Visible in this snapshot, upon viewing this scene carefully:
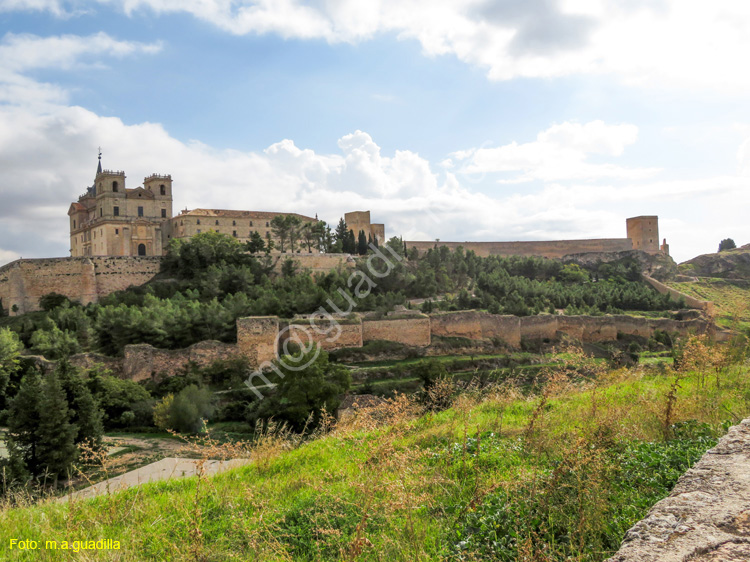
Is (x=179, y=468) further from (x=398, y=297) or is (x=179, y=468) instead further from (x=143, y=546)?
(x=398, y=297)

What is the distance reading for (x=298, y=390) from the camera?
1519cm

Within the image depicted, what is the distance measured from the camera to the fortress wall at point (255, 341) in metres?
20.9

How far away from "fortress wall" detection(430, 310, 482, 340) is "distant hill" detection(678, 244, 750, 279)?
33.8m

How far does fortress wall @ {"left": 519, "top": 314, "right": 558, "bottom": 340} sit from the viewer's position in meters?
28.9

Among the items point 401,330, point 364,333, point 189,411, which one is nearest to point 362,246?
point 401,330

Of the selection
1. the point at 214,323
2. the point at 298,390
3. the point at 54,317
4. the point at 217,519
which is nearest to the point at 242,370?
the point at 214,323

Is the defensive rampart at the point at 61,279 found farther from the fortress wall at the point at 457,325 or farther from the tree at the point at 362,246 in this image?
the fortress wall at the point at 457,325

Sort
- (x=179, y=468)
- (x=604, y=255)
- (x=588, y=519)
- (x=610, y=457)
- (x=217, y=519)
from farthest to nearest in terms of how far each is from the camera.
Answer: (x=604, y=255) → (x=179, y=468) → (x=217, y=519) → (x=610, y=457) → (x=588, y=519)

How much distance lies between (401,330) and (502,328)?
19.9ft

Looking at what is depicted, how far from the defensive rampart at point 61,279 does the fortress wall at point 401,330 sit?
1661 cm

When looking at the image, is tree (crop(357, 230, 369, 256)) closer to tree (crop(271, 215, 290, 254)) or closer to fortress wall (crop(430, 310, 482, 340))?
tree (crop(271, 215, 290, 254))

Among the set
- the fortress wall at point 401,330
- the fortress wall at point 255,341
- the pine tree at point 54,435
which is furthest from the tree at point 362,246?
the pine tree at point 54,435

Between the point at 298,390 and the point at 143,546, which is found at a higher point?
the point at 143,546

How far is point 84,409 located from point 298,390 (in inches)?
214
